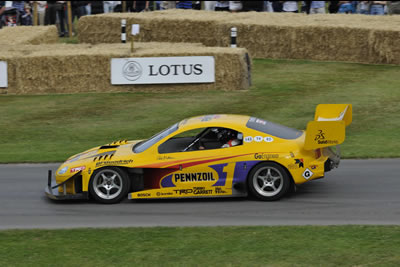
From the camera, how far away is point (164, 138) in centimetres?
1143

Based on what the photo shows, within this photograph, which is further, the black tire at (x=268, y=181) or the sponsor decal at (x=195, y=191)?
the sponsor decal at (x=195, y=191)

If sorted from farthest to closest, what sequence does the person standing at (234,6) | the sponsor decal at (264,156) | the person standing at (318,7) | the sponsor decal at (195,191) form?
the person standing at (318,7) < the person standing at (234,6) < the sponsor decal at (195,191) < the sponsor decal at (264,156)

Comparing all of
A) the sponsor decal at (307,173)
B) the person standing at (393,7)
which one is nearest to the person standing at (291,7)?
the person standing at (393,7)

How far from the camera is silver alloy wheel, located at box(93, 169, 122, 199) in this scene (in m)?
11.4

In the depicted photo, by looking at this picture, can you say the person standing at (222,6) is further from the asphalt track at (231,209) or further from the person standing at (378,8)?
the asphalt track at (231,209)

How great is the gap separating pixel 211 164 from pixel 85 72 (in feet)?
34.5

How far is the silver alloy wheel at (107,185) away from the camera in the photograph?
11.4 m

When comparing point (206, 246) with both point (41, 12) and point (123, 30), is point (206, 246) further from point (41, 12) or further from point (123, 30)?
point (41, 12)

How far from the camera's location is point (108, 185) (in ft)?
37.6

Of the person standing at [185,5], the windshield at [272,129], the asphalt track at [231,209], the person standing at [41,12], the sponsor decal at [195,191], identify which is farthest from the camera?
the person standing at [41,12]

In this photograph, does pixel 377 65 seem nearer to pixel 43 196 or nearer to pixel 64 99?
pixel 64 99

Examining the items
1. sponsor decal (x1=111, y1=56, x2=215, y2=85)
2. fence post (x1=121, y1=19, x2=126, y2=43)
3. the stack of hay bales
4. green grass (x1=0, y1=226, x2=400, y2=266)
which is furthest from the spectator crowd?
green grass (x1=0, y1=226, x2=400, y2=266)

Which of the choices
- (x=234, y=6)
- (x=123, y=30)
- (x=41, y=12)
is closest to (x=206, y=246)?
(x=123, y=30)

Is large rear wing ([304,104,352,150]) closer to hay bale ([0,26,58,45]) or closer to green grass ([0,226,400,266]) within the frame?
green grass ([0,226,400,266])
